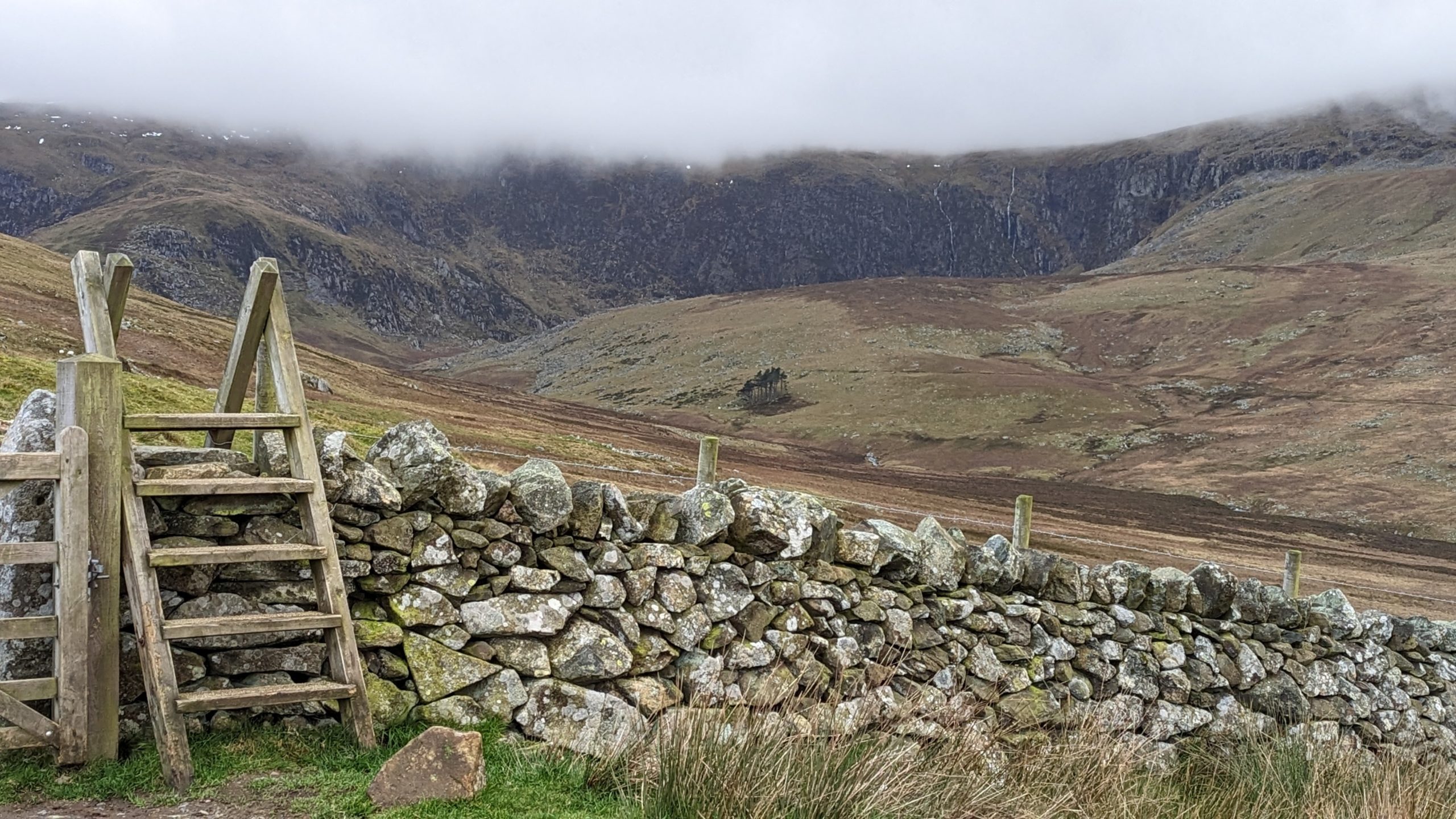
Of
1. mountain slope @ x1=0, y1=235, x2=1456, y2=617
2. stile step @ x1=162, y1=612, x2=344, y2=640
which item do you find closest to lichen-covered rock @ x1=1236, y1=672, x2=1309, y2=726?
stile step @ x1=162, y1=612, x2=344, y2=640

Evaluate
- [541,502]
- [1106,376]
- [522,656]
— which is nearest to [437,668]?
[522,656]

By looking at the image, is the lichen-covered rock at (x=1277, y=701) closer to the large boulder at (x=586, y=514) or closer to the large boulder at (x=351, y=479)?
the large boulder at (x=586, y=514)

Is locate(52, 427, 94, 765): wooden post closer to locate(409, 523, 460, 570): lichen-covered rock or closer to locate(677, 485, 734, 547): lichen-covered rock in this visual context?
locate(409, 523, 460, 570): lichen-covered rock

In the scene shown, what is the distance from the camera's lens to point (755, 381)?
103 m

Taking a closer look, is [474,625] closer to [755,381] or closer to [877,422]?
[877,422]

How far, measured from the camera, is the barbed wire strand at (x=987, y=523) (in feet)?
93.5

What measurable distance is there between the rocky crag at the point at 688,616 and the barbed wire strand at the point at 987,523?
19.3 meters

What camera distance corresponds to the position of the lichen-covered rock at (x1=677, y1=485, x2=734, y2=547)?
757cm

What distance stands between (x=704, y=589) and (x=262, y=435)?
3.51 m

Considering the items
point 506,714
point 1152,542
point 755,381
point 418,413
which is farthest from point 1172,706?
point 755,381

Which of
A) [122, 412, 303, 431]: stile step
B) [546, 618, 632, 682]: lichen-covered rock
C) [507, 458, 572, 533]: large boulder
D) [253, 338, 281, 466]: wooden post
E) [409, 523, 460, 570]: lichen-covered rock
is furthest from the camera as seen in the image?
[507, 458, 572, 533]: large boulder

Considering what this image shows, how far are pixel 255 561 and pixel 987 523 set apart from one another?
32.2 meters

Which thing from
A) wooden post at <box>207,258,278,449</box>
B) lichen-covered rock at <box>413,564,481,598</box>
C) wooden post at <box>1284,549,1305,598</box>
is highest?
wooden post at <box>207,258,278,449</box>

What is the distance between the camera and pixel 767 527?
7.85 metres
